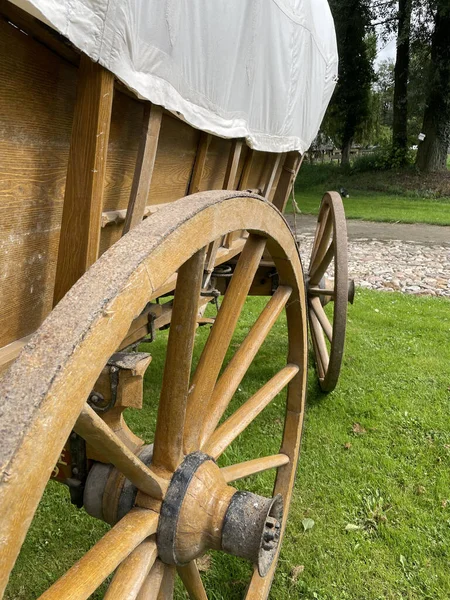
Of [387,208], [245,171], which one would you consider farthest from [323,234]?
[387,208]

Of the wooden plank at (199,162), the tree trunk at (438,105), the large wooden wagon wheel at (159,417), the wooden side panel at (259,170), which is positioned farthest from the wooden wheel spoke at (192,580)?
the tree trunk at (438,105)

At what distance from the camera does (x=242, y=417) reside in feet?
5.96

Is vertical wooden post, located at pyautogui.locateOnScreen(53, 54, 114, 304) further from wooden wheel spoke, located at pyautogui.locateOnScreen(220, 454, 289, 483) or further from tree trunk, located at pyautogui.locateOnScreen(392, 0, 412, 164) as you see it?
tree trunk, located at pyautogui.locateOnScreen(392, 0, 412, 164)

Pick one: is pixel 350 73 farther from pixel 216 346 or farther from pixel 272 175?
pixel 216 346

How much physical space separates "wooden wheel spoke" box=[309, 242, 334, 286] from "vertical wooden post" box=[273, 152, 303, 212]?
450 millimetres

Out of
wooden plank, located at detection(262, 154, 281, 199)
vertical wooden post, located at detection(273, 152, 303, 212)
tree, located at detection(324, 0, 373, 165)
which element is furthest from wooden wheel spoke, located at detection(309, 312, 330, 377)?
tree, located at detection(324, 0, 373, 165)

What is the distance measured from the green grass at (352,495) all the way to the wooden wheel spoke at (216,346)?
→ 1.10 meters

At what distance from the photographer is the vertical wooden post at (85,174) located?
1146 mm

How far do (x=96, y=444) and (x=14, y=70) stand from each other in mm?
723

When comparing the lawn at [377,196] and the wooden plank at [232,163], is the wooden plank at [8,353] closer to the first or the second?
the wooden plank at [232,163]

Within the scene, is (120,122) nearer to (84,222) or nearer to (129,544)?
(84,222)

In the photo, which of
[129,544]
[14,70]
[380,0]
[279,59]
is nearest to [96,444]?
[129,544]

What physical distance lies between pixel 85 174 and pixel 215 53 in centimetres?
70

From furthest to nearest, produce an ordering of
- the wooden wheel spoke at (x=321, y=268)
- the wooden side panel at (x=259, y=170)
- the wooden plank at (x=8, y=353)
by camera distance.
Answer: the wooden wheel spoke at (x=321, y=268) → the wooden side panel at (x=259, y=170) → the wooden plank at (x=8, y=353)
